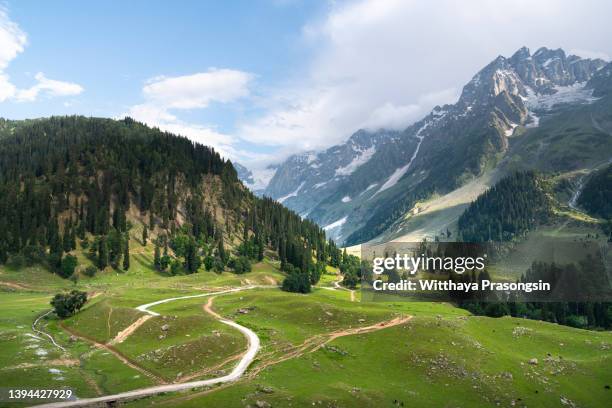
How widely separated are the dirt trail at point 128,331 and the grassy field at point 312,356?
76 centimetres

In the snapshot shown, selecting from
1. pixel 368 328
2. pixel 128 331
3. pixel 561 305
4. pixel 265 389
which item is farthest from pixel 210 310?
pixel 561 305

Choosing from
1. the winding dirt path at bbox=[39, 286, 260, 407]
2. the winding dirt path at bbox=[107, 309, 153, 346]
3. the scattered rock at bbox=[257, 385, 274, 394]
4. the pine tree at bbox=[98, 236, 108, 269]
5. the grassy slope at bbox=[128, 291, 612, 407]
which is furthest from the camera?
the pine tree at bbox=[98, 236, 108, 269]

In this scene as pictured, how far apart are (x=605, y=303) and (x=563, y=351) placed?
241 feet

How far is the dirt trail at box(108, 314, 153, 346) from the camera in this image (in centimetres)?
7306

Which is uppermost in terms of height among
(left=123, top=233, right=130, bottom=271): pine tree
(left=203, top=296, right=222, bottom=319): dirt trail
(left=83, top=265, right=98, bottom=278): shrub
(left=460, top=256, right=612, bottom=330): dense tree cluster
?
(left=123, top=233, right=130, bottom=271): pine tree

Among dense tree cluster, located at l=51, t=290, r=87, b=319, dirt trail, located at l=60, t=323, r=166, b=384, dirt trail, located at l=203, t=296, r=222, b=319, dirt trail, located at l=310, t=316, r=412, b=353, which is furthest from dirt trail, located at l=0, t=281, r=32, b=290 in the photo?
dirt trail, located at l=310, t=316, r=412, b=353

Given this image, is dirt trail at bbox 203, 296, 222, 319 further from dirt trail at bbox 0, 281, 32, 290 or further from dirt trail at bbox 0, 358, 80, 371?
dirt trail at bbox 0, 281, 32, 290

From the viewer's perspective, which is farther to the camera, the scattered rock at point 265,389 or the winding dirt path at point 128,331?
the winding dirt path at point 128,331

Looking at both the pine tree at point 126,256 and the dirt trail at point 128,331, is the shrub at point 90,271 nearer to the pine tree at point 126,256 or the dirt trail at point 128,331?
the pine tree at point 126,256

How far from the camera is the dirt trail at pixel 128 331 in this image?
73062 millimetres

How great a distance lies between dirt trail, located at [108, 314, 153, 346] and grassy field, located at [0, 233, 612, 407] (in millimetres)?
765

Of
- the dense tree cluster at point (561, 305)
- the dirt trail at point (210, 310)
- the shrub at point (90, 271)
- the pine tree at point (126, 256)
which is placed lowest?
the dense tree cluster at point (561, 305)

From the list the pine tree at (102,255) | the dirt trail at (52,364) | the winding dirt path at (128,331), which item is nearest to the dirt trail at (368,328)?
the winding dirt path at (128,331)

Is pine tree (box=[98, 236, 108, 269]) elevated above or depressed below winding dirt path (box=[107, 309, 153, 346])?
above
